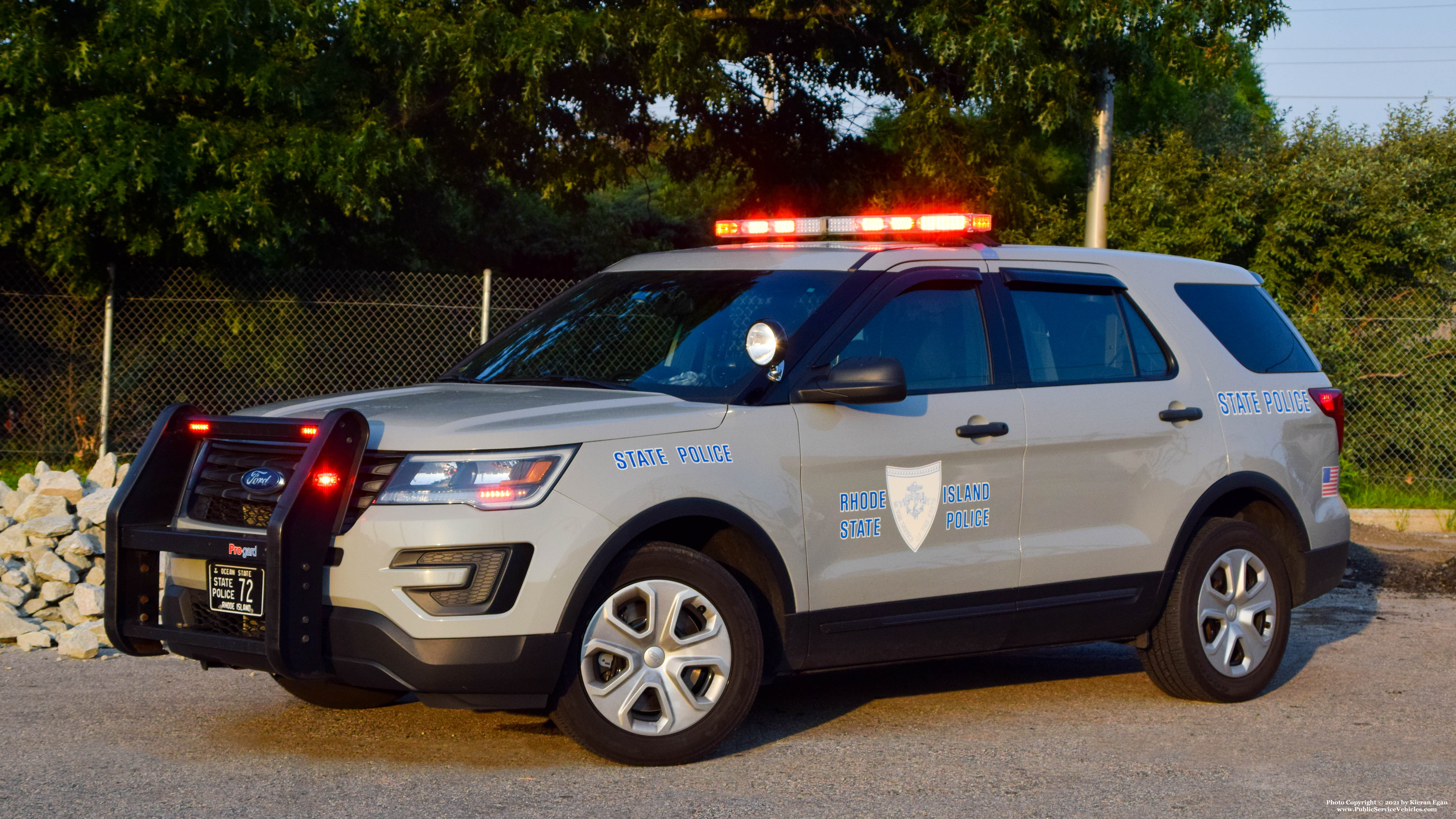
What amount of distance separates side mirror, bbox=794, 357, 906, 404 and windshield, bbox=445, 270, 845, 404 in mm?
299

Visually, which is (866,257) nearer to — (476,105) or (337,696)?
(337,696)

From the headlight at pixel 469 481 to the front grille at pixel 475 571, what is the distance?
0.15 m

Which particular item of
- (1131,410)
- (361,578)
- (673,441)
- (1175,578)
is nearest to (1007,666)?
(1175,578)

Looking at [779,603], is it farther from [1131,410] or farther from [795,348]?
[1131,410]

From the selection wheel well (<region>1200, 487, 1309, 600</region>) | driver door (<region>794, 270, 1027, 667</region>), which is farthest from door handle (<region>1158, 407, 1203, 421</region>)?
driver door (<region>794, 270, 1027, 667</region>)

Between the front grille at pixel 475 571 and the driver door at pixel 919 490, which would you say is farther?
the driver door at pixel 919 490

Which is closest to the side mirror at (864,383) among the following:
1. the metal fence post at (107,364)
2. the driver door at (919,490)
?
the driver door at (919,490)

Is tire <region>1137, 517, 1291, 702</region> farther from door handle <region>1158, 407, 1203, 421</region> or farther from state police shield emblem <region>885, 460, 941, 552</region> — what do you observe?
state police shield emblem <region>885, 460, 941, 552</region>

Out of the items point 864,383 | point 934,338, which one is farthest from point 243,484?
point 934,338

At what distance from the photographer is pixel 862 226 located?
20.9 feet

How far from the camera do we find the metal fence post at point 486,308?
41.1 ft

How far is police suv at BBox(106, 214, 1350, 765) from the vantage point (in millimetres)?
4820

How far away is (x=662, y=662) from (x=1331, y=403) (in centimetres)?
384

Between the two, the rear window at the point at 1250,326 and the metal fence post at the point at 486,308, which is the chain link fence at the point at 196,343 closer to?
the metal fence post at the point at 486,308
